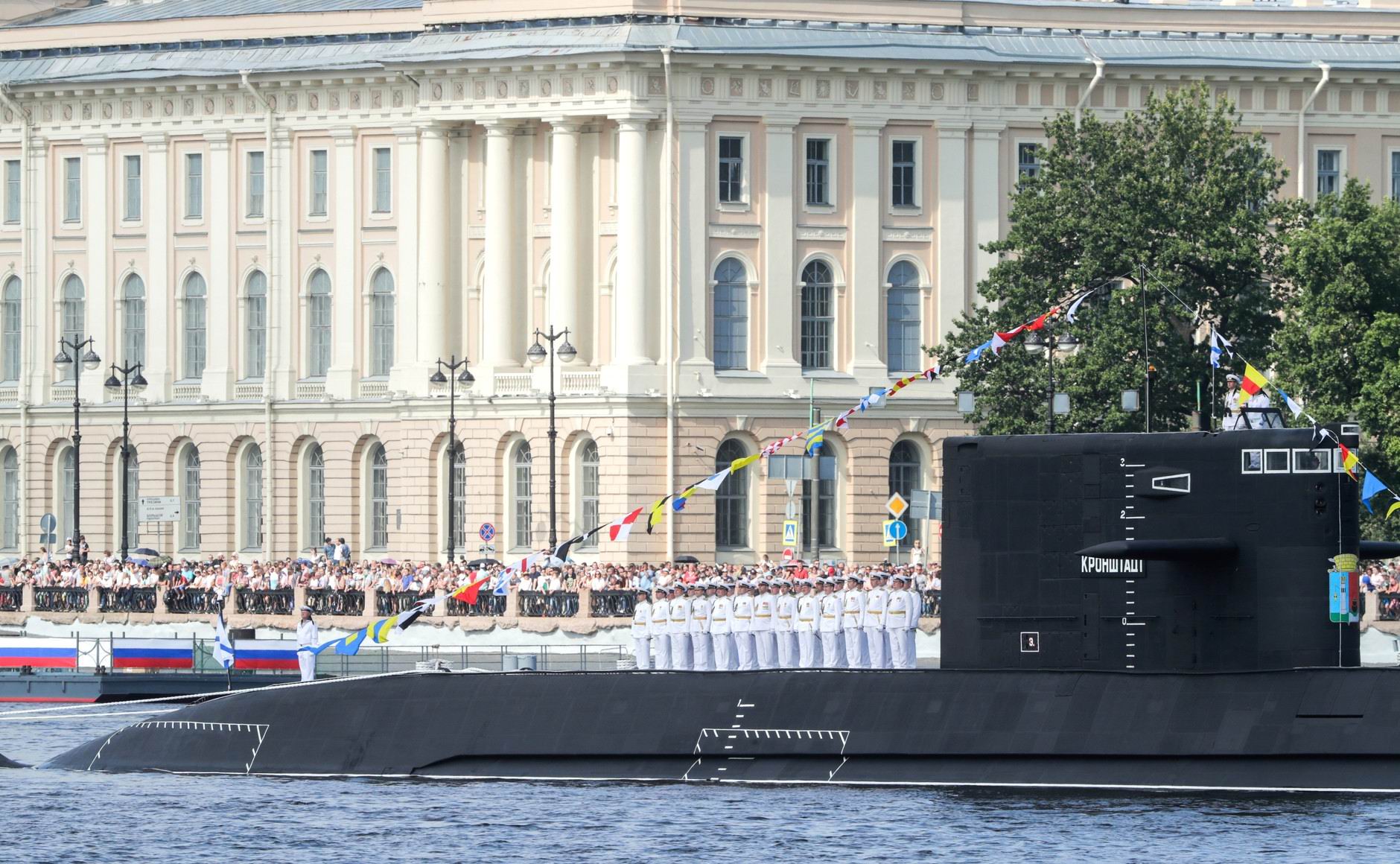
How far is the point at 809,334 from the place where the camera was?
249ft

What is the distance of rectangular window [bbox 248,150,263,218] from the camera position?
272 feet

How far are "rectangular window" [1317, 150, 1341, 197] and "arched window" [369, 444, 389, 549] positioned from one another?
2629 centimetres

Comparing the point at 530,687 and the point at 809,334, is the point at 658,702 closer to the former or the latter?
the point at 530,687

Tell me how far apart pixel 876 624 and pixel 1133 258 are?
1154 inches

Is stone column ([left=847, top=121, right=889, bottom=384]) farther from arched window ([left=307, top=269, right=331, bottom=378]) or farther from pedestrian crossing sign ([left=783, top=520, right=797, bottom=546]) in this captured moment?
arched window ([left=307, top=269, right=331, bottom=378])

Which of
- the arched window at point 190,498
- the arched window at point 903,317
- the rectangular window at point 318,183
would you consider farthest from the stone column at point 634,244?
the arched window at point 190,498

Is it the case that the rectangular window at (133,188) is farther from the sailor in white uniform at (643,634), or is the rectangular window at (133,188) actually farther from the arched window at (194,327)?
the sailor in white uniform at (643,634)

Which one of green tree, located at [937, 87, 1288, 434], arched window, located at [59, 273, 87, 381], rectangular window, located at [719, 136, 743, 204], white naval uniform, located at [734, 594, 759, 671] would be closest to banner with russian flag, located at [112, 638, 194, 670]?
white naval uniform, located at [734, 594, 759, 671]

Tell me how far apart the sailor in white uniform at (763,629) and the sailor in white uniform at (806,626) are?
407mm

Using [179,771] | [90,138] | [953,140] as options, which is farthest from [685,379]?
[179,771]

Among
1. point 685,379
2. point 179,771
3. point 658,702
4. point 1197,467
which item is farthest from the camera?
point 685,379

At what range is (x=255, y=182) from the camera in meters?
83.0

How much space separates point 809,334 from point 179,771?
4115cm

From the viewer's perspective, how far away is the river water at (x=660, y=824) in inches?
1168
